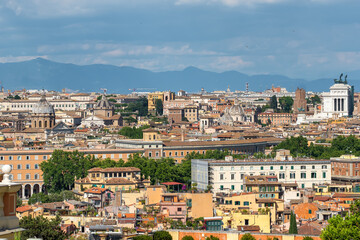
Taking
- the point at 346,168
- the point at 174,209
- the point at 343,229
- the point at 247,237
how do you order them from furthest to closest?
1. the point at 346,168
2. the point at 174,209
3. the point at 247,237
4. the point at 343,229

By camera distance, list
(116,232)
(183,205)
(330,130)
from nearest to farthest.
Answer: (116,232) → (183,205) → (330,130)

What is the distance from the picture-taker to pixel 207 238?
32.2 meters

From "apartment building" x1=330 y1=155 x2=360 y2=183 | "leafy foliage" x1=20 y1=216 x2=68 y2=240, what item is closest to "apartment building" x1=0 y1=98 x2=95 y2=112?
"apartment building" x1=330 y1=155 x2=360 y2=183

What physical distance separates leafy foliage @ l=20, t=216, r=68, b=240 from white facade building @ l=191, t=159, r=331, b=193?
24.5 meters

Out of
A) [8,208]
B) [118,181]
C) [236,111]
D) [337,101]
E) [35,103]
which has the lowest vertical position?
[118,181]

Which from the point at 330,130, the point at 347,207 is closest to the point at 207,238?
the point at 347,207

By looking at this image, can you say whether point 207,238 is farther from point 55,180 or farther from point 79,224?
point 55,180

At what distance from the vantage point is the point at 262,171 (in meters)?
57.2

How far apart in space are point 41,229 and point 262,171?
27900 mm

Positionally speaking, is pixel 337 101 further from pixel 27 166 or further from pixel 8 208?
pixel 8 208

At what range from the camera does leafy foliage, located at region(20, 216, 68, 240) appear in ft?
100

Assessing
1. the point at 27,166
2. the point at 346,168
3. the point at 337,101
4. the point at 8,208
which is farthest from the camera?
the point at 337,101

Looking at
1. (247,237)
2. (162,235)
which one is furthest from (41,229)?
(247,237)

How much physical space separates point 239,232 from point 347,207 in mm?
9834
